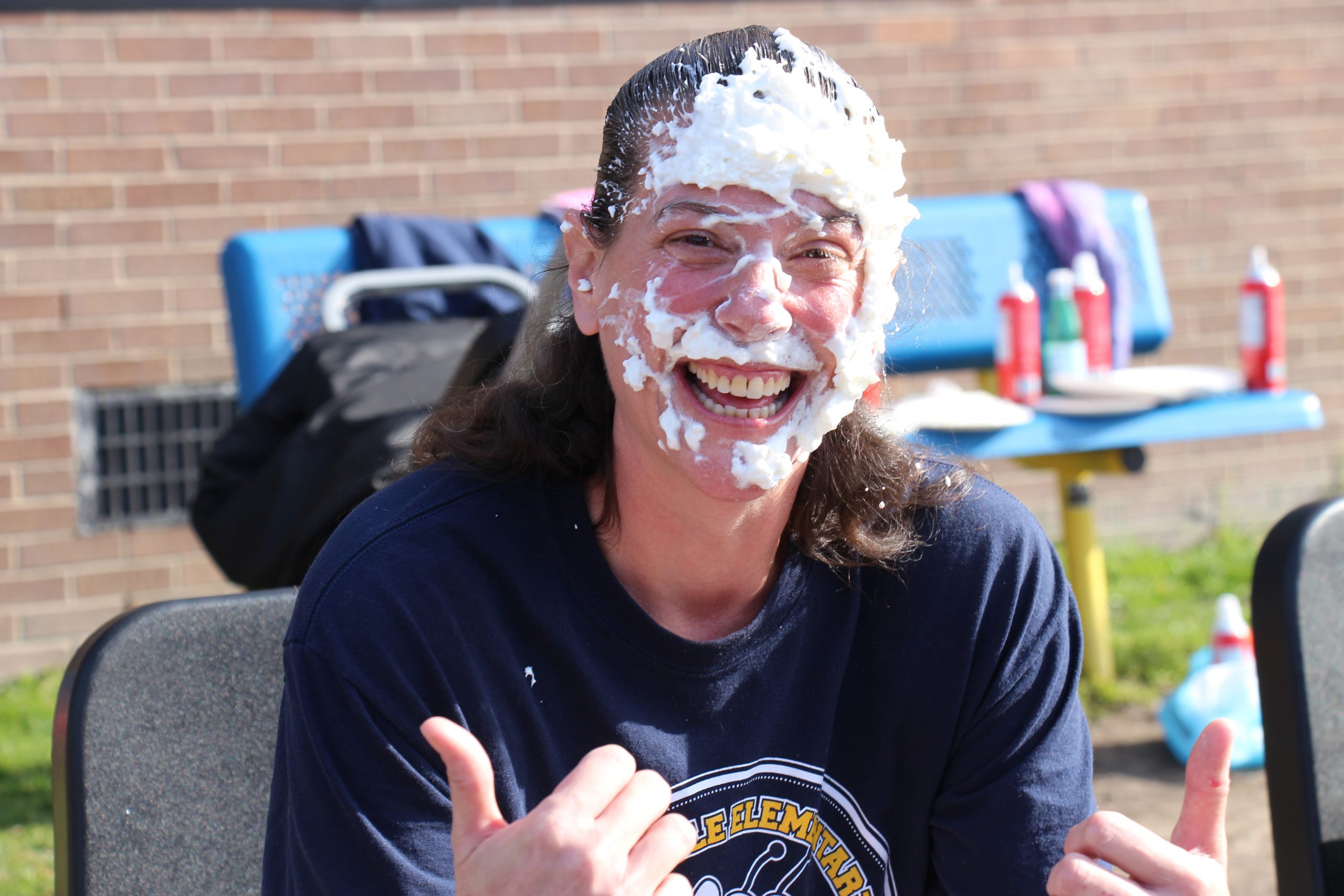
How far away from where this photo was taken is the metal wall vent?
4207mm

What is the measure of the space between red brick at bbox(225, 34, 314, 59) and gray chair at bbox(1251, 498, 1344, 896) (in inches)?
136

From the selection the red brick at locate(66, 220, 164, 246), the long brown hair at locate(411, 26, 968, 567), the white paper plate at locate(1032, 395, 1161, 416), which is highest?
the long brown hair at locate(411, 26, 968, 567)

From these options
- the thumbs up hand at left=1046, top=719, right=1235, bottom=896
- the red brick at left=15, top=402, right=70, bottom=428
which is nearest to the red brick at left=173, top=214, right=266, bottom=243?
the red brick at left=15, top=402, right=70, bottom=428

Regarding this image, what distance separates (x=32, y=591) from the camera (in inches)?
163

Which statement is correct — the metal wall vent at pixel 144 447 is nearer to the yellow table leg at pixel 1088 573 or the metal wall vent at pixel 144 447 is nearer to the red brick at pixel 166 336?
the red brick at pixel 166 336

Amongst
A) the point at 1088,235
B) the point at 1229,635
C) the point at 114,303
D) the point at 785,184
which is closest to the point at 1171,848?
the point at 785,184

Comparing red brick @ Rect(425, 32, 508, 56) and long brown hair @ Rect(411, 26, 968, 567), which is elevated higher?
red brick @ Rect(425, 32, 508, 56)

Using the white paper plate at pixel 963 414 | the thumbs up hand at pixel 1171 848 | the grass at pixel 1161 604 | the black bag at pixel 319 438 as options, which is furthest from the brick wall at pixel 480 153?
the thumbs up hand at pixel 1171 848

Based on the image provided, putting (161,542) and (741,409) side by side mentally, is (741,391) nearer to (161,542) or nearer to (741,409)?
(741,409)

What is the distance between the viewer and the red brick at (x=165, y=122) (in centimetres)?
412

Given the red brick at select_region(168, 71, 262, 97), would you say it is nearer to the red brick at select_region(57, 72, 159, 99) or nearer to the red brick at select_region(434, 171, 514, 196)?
the red brick at select_region(57, 72, 159, 99)

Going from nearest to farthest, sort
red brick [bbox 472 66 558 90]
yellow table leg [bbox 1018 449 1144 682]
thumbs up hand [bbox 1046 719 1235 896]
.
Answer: thumbs up hand [bbox 1046 719 1235 896] → yellow table leg [bbox 1018 449 1144 682] → red brick [bbox 472 66 558 90]

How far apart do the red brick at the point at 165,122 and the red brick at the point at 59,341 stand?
0.61m

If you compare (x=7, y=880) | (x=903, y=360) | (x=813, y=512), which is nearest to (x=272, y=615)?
(x=813, y=512)
